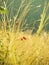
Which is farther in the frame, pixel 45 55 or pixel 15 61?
pixel 45 55

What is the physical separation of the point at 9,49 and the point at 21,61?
0.15 metres

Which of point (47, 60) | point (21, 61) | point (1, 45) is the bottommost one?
point (47, 60)

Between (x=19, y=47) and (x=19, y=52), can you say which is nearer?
(x=19, y=52)

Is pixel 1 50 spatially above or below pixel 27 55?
above

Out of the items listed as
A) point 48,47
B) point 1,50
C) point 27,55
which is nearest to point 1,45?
point 1,50

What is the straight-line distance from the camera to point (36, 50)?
2422 millimetres

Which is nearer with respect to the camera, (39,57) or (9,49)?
(9,49)

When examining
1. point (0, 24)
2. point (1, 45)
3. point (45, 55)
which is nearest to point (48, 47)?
point (45, 55)

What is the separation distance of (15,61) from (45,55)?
0.66m

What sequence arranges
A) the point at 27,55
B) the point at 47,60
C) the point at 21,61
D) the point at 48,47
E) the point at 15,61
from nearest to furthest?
the point at 15,61 < the point at 21,61 < the point at 27,55 < the point at 47,60 < the point at 48,47

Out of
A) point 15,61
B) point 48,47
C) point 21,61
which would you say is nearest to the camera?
point 15,61

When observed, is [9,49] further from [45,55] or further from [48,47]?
[48,47]

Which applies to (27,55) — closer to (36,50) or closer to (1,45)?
(36,50)

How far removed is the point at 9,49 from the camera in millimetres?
2125
